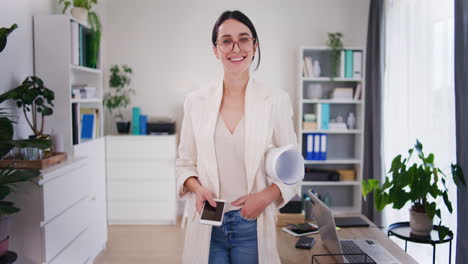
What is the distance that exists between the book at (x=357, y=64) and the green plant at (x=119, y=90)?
2.67 meters

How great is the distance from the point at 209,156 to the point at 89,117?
7.86ft

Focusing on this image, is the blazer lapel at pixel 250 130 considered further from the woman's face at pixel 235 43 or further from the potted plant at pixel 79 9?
the potted plant at pixel 79 9

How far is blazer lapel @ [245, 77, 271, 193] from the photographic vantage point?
1.48 meters

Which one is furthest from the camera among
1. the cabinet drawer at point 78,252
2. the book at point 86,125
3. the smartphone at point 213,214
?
the book at point 86,125

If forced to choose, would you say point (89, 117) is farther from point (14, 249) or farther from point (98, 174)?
point (14, 249)

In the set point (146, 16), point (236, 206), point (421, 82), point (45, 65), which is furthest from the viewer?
point (146, 16)

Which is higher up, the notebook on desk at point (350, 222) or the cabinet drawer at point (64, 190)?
the cabinet drawer at point (64, 190)

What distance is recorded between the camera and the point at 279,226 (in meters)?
2.32

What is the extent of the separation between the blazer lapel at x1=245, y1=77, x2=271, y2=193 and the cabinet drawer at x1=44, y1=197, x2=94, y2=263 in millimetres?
1606

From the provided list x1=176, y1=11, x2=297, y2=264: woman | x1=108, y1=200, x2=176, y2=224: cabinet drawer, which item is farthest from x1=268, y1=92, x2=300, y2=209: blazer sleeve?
x1=108, y1=200, x2=176, y2=224: cabinet drawer

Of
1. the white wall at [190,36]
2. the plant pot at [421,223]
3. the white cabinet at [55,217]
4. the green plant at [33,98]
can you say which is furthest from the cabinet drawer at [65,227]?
the plant pot at [421,223]

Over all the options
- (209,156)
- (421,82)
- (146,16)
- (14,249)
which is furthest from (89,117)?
(421,82)

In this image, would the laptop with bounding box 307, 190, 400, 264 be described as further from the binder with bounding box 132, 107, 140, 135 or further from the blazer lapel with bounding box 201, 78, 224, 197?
the binder with bounding box 132, 107, 140, 135

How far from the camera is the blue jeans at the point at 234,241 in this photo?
1514 millimetres
